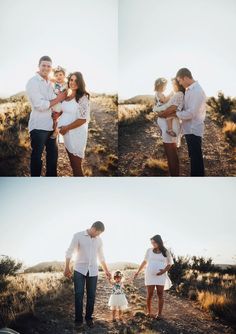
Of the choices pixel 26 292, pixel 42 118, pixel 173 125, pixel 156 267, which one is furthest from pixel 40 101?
pixel 156 267

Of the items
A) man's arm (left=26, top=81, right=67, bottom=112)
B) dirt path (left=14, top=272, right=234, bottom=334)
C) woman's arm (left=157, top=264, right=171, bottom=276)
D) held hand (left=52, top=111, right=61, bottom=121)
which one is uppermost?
man's arm (left=26, top=81, right=67, bottom=112)

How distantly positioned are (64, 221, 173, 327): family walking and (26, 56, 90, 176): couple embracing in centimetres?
80

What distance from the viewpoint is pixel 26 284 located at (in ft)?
18.9

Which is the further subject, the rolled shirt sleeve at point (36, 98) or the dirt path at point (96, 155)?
the dirt path at point (96, 155)

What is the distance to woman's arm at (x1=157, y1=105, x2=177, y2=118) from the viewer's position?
5727mm

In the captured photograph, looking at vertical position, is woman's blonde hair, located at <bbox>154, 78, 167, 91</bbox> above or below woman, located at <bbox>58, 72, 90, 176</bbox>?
above

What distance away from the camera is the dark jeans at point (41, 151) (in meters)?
5.75

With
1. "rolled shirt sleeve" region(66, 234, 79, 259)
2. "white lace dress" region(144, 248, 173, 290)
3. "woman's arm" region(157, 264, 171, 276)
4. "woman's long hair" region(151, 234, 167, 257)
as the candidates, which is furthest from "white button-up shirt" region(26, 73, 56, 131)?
"woman's arm" region(157, 264, 171, 276)

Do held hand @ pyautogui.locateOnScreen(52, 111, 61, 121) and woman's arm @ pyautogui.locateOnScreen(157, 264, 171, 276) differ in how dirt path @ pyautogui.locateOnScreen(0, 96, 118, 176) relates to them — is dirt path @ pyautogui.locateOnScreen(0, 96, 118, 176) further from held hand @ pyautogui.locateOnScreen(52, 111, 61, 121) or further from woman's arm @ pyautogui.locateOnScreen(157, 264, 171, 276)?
woman's arm @ pyautogui.locateOnScreen(157, 264, 171, 276)

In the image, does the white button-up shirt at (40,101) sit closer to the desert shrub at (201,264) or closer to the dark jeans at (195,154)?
the dark jeans at (195,154)

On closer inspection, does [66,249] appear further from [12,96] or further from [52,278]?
[12,96]

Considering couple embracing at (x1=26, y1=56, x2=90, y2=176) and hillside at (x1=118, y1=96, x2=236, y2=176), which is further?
hillside at (x1=118, y1=96, x2=236, y2=176)

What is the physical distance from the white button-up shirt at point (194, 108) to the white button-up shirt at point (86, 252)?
1.47 m

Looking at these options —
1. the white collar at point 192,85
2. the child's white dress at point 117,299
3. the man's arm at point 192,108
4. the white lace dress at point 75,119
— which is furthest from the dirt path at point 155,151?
the child's white dress at point 117,299
